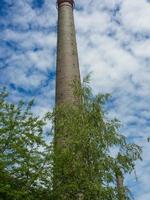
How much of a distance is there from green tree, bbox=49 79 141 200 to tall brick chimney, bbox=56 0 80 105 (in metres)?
8.84

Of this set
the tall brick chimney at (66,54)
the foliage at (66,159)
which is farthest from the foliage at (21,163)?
the tall brick chimney at (66,54)

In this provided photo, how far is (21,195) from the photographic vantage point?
15.1 meters

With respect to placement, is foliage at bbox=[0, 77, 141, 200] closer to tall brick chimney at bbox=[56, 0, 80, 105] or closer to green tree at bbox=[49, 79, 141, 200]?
green tree at bbox=[49, 79, 141, 200]

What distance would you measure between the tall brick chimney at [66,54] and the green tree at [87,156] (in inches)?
348

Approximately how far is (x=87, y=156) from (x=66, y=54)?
15.8 meters

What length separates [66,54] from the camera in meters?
31.3

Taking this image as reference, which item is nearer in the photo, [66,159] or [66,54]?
[66,159]

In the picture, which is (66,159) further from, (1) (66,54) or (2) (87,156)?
(1) (66,54)

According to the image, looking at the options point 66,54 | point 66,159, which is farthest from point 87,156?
point 66,54

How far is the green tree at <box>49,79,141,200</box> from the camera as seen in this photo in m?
15.9

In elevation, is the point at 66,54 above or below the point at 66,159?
above

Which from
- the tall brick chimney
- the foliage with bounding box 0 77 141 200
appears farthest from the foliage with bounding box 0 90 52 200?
the tall brick chimney

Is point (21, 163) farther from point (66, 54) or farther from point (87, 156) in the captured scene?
point (66, 54)

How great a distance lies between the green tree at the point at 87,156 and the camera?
1593cm
